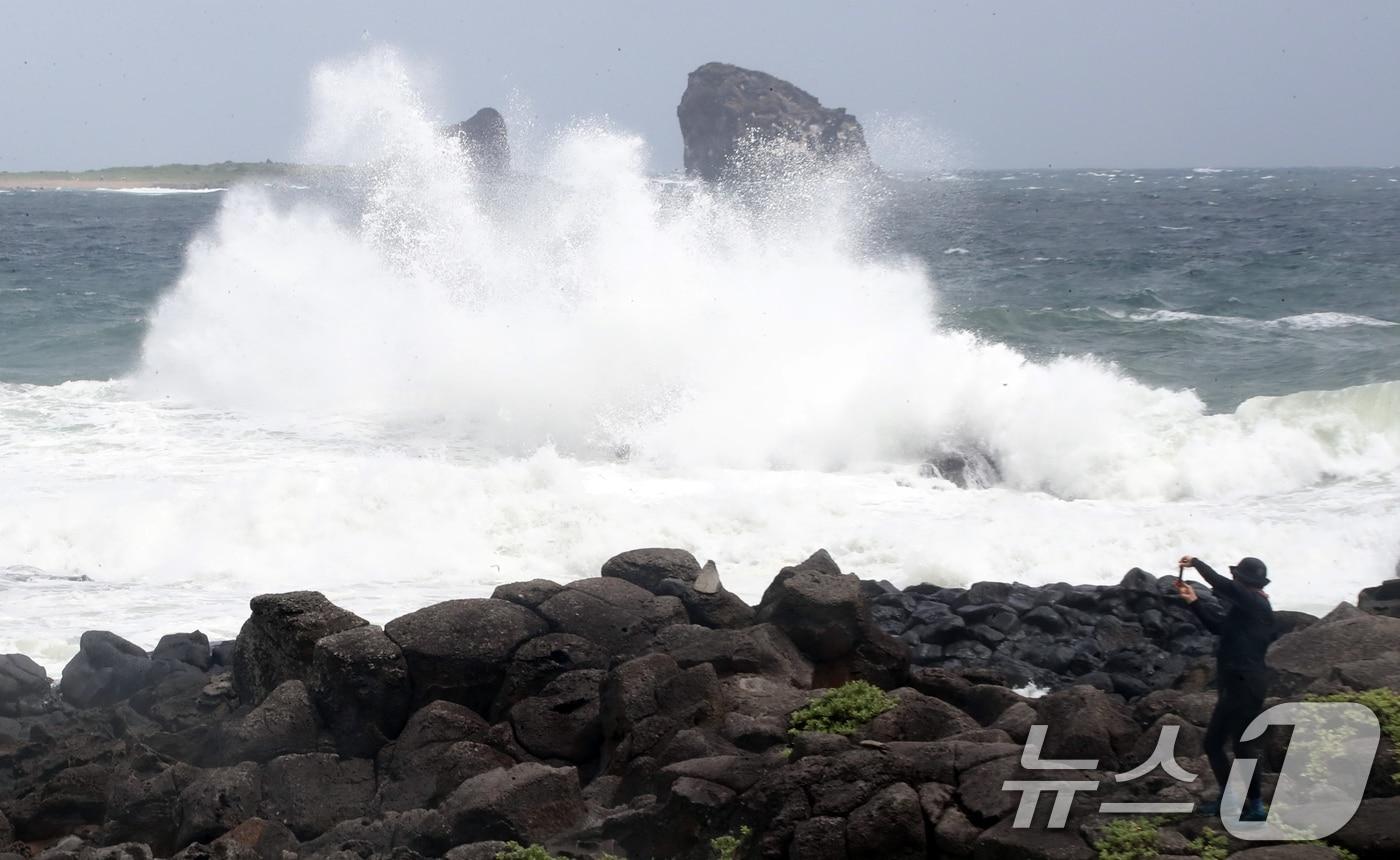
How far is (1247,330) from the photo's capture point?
105 feet

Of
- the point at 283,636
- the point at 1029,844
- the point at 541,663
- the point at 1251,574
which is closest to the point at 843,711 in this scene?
the point at 1029,844

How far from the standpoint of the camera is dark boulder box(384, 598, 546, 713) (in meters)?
9.87

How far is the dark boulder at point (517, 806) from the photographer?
800 cm

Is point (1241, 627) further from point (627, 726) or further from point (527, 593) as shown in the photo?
point (527, 593)

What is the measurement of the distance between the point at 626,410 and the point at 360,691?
493 inches

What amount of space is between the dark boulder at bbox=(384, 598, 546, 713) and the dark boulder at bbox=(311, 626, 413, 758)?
0.15m

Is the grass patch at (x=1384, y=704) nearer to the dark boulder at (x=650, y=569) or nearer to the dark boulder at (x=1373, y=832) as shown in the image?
the dark boulder at (x=1373, y=832)

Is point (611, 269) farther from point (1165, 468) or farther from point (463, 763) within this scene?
point (463, 763)

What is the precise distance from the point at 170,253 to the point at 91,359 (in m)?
27.6

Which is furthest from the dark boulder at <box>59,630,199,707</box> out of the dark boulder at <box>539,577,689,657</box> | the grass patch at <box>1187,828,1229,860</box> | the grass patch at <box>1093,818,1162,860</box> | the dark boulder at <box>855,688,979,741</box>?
the grass patch at <box>1187,828,1229,860</box>

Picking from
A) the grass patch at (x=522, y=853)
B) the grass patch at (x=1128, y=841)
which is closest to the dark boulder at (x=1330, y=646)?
the grass patch at (x=1128, y=841)

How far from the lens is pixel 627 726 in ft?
30.0

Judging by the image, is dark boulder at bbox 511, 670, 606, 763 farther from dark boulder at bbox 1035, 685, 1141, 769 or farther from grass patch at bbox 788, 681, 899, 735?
dark boulder at bbox 1035, 685, 1141, 769

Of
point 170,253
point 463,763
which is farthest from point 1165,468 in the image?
point 170,253
